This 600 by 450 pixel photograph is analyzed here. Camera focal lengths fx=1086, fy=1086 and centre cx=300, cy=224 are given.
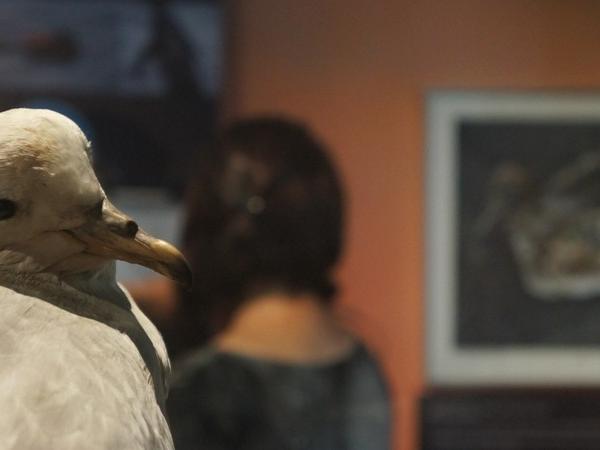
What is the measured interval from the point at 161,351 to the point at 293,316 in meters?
0.90

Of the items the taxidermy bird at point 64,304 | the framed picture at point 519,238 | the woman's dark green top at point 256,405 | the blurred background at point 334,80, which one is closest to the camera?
the taxidermy bird at point 64,304

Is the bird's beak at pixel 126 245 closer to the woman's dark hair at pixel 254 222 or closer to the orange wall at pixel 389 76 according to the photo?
the woman's dark hair at pixel 254 222

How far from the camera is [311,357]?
1523 mm

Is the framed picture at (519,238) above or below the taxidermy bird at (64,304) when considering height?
below

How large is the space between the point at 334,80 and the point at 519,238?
422mm

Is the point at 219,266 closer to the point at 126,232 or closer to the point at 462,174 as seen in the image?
the point at 462,174

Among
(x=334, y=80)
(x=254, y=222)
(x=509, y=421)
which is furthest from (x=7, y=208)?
(x=509, y=421)

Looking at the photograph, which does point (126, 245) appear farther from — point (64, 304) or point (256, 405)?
point (256, 405)

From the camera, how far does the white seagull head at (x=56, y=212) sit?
0.56 m

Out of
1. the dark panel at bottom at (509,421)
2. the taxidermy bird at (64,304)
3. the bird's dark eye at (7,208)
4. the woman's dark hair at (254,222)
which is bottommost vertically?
the dark panel at bottom at (509,421)

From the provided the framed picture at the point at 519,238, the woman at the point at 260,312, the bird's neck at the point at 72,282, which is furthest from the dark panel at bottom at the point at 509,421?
the bird's neck at the point at 72,282

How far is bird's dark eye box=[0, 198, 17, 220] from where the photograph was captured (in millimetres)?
556

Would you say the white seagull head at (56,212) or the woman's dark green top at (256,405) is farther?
the woman's dark green top at (256,405)

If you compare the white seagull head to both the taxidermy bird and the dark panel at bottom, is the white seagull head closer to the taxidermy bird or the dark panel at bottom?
the taxidermy bird
